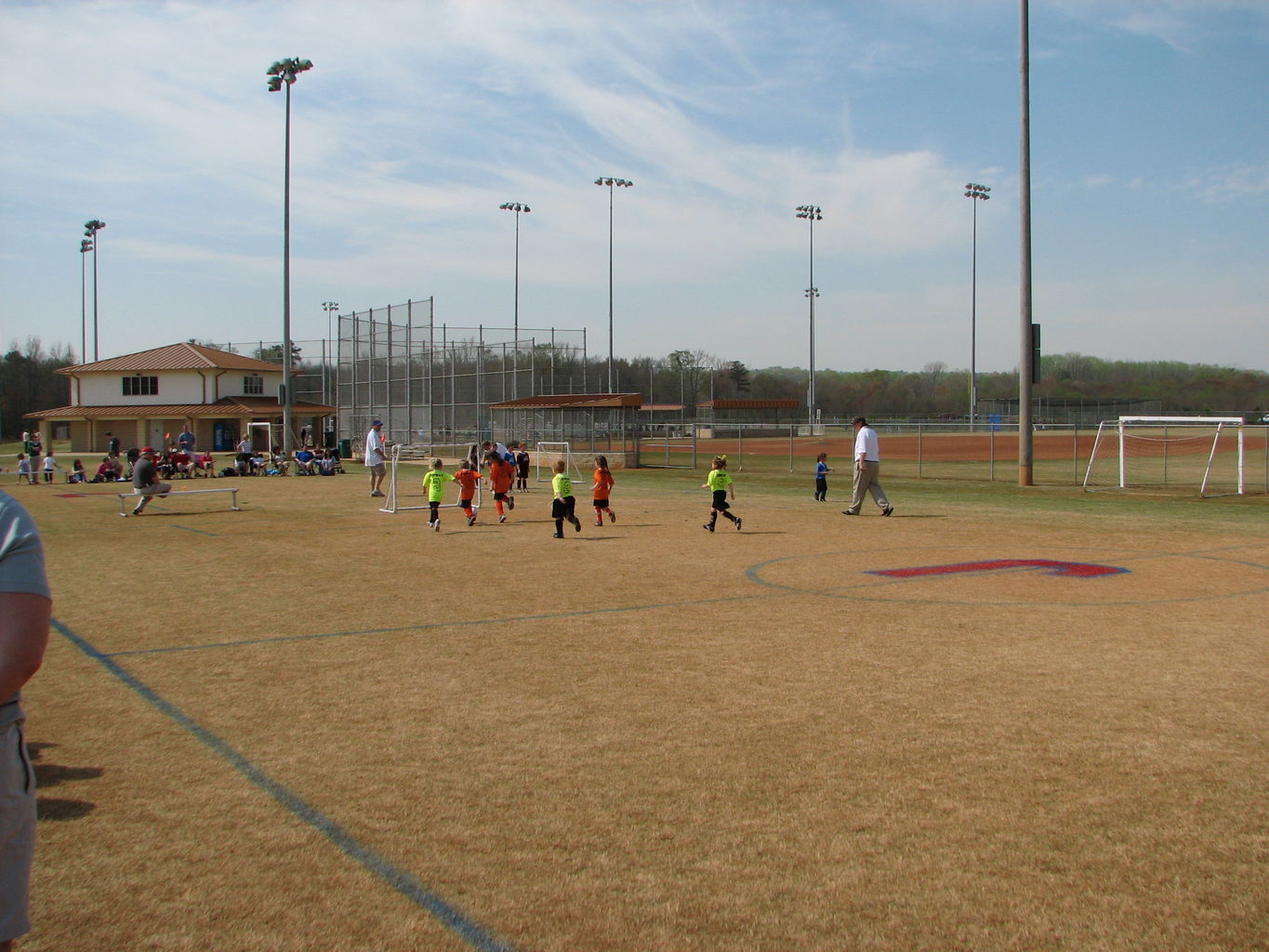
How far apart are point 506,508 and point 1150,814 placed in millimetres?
19525

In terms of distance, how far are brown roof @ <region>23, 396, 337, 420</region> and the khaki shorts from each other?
64.5 meters

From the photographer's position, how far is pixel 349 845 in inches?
191

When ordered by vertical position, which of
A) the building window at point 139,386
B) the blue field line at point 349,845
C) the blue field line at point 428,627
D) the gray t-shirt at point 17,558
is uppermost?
the building window at point 139,386

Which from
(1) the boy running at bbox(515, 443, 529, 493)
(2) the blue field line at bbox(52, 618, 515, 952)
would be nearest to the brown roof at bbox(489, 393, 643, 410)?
(1) the boy running at bbox(515, 443, 529, 493)

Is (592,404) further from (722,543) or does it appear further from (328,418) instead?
(328,418)

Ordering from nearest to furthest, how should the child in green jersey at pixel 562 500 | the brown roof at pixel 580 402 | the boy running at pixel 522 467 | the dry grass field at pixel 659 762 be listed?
the dry grass field at pixel 659 762
the child in green jersey at pixel 562 500
the boy running at pixel 522 467
the brown roof at pixel 580 402

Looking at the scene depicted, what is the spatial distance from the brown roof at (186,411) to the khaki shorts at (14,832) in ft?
211

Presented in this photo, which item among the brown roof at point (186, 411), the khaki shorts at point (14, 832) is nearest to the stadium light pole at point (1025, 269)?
the khaki shorts at point (14, 832)

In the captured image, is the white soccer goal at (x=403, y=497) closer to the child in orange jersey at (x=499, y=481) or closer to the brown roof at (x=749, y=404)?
the child in orange jersey at (x=499, y=481)

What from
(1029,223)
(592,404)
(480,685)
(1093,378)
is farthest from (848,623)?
(1093,378)

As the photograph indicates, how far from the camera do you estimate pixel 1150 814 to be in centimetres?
509

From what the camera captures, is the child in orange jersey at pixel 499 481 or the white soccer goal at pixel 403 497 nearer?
the child in orange jersey at pixel 499 481

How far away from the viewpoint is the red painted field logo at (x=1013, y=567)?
12.9 m

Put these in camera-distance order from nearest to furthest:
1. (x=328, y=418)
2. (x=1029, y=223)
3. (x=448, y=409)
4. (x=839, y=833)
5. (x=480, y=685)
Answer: (x=839, y=833) < (x=480, y=685) < (x=1029, y=223) < (x=448, y=409) < (x=328, y=418)
